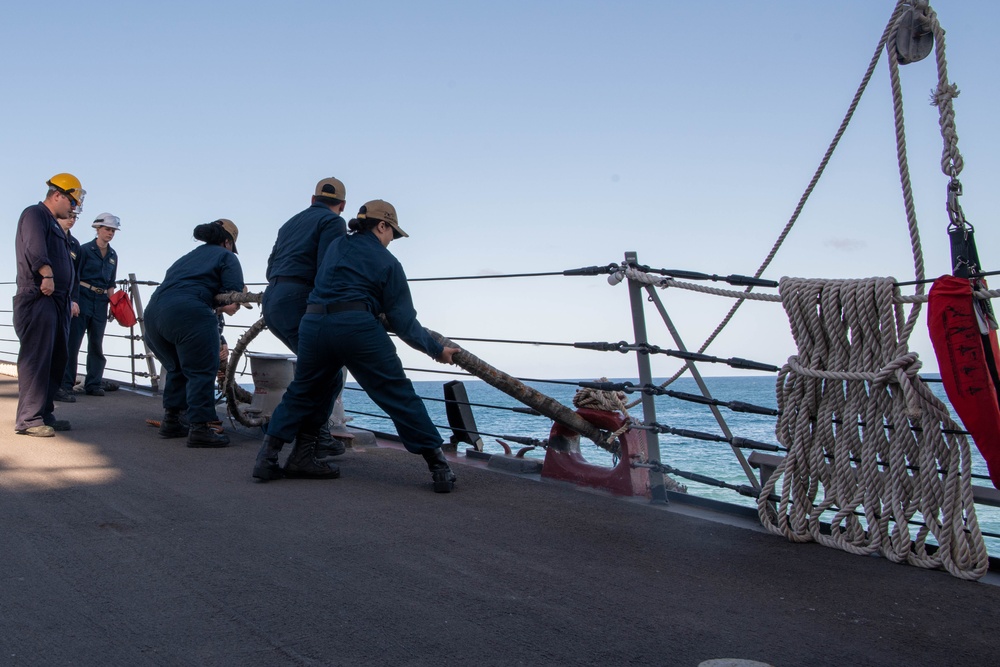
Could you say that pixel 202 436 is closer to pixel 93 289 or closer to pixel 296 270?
pixel 296 270

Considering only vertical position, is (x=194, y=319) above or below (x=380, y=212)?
below

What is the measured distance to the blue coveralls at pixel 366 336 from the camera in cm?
437

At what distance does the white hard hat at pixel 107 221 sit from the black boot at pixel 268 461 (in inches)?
222

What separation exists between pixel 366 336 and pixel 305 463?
2.77ft

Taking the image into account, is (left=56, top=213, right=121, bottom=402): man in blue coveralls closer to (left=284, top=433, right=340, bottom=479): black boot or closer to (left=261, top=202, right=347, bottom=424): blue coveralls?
(left=261, top=202, right=347, bottom=424): blue coveralls

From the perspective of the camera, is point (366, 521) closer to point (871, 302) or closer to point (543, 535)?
point (543, 535)

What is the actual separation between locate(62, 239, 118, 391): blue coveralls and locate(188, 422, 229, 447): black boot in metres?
4.06

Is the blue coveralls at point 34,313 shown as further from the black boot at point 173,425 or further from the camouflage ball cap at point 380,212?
the camouflage ball cap at point 380,212

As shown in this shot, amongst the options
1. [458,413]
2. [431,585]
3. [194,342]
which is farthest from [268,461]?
[431,585]

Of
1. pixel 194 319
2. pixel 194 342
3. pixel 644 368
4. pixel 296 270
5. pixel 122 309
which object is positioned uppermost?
pixel 296 270

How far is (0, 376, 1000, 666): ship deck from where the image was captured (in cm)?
230

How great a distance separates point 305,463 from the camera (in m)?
4.68

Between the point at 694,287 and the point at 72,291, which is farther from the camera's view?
the point at 72,291

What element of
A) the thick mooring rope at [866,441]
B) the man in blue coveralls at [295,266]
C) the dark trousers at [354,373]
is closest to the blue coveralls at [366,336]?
the dark trousers at [354,373]
